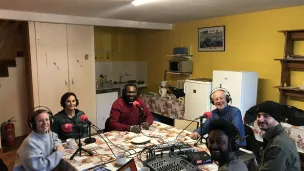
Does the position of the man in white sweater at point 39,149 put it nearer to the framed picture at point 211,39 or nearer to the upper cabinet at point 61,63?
the upper cabinet at point 61,63

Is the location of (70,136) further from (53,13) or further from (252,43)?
(252,43)

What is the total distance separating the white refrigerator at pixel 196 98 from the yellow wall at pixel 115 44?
2.18 meters

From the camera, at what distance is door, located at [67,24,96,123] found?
4367 millimetres

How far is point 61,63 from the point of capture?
4281 millimetres

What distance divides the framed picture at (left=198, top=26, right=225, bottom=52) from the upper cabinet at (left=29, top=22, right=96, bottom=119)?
6.84ft

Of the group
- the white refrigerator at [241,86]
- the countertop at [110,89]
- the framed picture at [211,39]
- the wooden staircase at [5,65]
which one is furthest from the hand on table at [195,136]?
the wooden staircase at [5,65]

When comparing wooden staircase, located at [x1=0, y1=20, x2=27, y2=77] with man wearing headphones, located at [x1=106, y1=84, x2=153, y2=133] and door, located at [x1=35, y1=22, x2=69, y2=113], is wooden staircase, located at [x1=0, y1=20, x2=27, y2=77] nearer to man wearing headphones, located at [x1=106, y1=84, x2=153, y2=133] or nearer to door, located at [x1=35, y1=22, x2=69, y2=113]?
door, located at [x1=35, y1=22, x2=69, y2=113]

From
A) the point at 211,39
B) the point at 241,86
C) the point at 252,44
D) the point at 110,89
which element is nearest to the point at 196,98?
the point at 241,86

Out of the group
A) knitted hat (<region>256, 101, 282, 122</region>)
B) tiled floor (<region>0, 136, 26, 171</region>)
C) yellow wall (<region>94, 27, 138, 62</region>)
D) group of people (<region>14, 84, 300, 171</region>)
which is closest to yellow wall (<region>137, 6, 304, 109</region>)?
yellow wall (<region>94, 27, 138, 62</region>)

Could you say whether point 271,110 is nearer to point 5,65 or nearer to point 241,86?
point 241,86

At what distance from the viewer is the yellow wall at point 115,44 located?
556 cm

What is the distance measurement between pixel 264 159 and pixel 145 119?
1.69 metres

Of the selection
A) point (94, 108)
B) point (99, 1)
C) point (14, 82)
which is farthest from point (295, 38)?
point (14, 82)

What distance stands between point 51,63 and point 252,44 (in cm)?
336
